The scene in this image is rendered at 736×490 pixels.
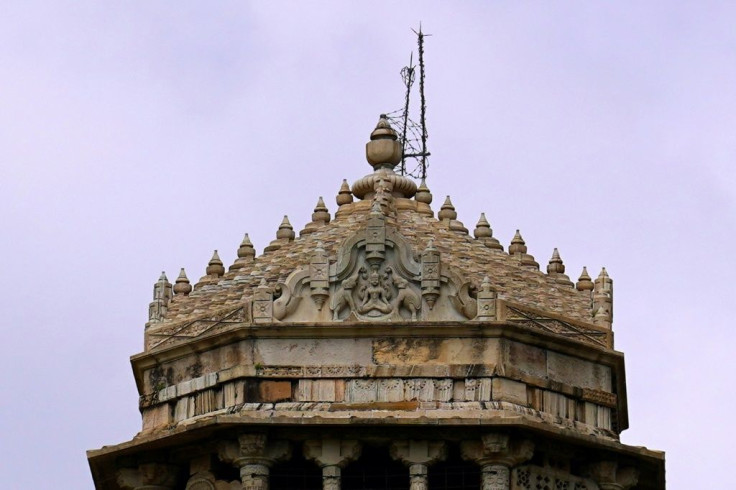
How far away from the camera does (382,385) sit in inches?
2259

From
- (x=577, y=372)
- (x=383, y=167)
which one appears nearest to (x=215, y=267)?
(x=383, y=167)

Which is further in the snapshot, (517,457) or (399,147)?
(399,147)

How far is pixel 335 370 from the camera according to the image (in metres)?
57.5

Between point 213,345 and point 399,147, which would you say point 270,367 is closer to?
point 213,345

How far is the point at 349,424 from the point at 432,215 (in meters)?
5.49

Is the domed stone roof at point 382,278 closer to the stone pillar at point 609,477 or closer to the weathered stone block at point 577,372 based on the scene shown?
the weathered stone block at point 577,372

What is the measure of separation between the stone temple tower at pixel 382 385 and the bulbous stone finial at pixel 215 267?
44.6 inches

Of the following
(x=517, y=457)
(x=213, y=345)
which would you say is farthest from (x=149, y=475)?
(x=517, y=457)

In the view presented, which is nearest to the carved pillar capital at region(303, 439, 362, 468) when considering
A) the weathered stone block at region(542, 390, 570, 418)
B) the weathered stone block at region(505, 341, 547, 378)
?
the weathered stone block at region(505, 341, 547, 378)

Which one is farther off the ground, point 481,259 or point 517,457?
point 481,259

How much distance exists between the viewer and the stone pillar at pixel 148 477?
58219mm

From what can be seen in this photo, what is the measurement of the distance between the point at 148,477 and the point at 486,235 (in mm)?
6887

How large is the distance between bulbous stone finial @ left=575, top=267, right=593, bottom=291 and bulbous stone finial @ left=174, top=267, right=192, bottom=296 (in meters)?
6.18

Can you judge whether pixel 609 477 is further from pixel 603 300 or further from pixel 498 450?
pixel 603 300
